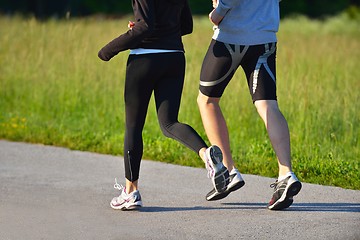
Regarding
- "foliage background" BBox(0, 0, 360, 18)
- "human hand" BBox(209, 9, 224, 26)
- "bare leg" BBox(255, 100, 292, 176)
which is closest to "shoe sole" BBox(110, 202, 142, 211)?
"bare leg" BBox(255, 100, 292, 176)

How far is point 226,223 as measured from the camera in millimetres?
5875

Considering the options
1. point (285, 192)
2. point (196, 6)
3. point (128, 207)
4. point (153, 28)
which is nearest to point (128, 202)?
point (128, 207)

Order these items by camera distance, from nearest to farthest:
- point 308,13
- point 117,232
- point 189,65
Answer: point 117,232 → point 189,65 → point 308,13

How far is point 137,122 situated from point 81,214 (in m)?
0.68

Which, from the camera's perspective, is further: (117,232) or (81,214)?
(81,214)

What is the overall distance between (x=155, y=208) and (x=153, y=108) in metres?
4.36

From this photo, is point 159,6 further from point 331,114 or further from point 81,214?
point 331,114

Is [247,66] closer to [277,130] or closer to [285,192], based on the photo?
[277,130]

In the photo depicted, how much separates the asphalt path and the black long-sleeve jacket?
1.04m

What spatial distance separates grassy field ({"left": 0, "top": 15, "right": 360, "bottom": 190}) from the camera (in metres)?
8.42

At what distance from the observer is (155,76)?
6.16m

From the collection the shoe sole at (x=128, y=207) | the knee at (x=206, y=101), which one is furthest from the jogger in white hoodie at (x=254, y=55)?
the shoe sole at (x=128, y=207)

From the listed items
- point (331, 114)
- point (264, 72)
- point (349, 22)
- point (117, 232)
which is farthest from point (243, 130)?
point (349, 22)

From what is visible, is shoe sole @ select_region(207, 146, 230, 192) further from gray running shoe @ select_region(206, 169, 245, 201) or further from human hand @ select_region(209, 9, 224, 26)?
human hand @ select_region(209, 9, 224, 26)
